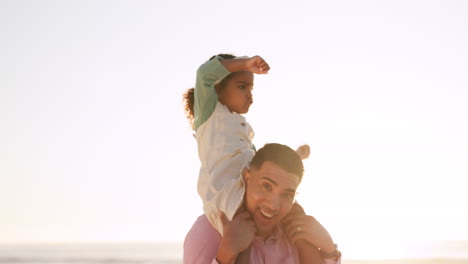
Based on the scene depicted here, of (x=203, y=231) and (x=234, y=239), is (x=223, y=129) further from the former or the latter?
(x=234, y=239)

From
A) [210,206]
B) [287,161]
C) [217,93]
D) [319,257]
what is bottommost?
[319,257]

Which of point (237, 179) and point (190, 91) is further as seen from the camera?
point (190, 91)

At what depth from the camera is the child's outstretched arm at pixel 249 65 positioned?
4.33 metres

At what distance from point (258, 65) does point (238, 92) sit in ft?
1.16

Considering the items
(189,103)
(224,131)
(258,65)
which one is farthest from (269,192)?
(189,103)

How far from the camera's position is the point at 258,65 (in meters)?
4.34

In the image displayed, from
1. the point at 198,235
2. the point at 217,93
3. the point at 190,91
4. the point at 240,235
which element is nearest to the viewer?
the point at 240,235

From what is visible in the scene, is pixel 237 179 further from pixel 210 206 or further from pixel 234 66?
pixel 234 66

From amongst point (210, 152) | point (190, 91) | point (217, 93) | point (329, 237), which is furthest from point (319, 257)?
point (190, 91)

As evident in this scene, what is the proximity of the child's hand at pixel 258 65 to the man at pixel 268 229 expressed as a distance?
0.46m

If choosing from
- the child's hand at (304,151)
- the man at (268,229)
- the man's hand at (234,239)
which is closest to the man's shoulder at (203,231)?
the man at (268,229)

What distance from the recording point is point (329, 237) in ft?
14.2

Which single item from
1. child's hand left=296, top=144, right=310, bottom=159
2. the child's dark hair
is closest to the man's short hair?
child's hand left=296, top=144, right=310, bottom=159

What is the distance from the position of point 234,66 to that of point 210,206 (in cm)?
90
